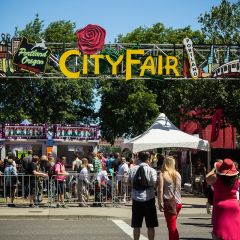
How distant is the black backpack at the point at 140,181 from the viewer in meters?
10.3

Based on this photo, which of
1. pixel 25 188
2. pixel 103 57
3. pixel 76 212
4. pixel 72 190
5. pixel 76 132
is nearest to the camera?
pixel 76 212

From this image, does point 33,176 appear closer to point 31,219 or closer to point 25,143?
point 31,219

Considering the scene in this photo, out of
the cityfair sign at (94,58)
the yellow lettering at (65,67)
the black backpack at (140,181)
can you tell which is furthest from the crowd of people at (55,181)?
the black backpack at (140,181)

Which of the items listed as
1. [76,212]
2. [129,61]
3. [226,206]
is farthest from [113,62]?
[226,206]

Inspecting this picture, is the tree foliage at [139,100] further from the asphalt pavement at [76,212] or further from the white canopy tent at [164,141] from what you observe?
the asphalt pavement at [76,212]

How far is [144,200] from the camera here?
1017 cm

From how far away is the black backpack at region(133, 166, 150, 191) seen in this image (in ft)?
33.7

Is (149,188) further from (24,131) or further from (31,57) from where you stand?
(24,131)

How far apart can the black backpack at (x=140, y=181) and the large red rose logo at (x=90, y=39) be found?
41.7ft

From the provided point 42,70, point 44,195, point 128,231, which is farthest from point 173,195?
point 42,70

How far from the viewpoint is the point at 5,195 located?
19578 millimetres

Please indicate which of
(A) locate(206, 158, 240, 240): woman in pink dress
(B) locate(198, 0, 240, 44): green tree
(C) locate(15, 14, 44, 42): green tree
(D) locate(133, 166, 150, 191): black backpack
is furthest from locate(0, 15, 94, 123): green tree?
(A) locate(206, 158, 240, 240): woman in pink dress

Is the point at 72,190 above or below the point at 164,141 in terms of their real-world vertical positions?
below

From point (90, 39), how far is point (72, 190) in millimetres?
6065
